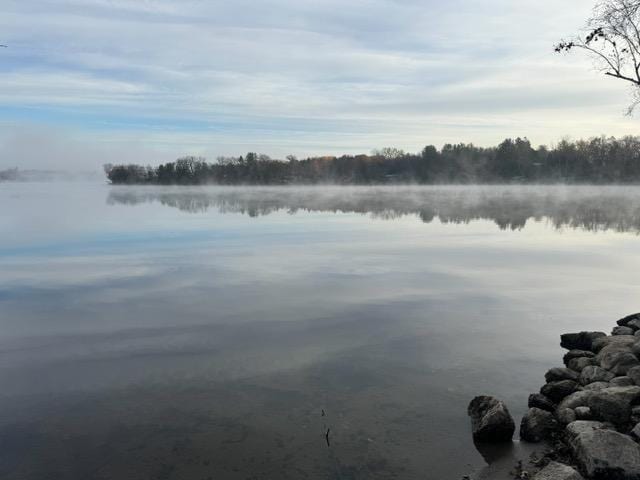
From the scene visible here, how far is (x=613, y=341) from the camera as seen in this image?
9.35 m

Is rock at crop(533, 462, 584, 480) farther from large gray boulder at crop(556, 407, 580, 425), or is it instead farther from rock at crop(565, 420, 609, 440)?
large gray boulder at crop(556, 407, 580, 425)

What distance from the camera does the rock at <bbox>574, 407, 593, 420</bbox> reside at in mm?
6922

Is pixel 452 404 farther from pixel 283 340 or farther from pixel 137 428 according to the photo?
pixel 137 428

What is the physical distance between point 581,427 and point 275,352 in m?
5.28

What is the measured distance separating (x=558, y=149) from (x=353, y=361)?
15204 centimetres

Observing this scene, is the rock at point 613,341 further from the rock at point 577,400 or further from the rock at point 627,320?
the rock at point 577,400

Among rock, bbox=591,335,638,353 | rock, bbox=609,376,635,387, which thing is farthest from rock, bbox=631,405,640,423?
rock, bbox=591,335,638,353

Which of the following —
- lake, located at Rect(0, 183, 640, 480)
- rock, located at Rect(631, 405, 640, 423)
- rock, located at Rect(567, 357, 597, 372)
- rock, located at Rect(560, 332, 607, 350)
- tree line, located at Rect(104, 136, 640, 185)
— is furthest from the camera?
tree line, located at Rect(104, 136, 640, 185)

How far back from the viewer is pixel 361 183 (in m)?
170

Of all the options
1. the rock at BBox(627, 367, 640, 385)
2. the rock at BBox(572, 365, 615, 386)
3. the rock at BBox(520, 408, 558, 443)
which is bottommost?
the rock at BBox(520, 408, 558, 443)

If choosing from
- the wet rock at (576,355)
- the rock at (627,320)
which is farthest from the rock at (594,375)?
the rock at (627,320)

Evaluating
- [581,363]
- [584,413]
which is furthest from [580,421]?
[581,363]

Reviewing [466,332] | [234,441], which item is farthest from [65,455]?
[466,332]

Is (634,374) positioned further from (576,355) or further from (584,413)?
(576,355)
